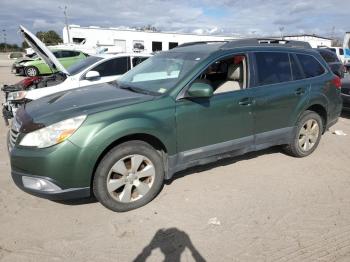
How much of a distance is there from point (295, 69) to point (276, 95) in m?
0.70

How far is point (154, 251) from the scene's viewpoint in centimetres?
319

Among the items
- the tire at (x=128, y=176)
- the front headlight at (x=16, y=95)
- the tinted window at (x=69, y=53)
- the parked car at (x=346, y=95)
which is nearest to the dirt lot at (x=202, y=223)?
the tire at (x=128, y=176)

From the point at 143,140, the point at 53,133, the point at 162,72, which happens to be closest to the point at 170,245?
the point at 143,140

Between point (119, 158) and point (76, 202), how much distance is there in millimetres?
872

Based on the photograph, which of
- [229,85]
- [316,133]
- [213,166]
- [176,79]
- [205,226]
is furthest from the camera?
[316,133]

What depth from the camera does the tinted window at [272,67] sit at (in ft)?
15.7

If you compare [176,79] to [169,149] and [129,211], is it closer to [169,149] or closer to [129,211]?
[169,149]

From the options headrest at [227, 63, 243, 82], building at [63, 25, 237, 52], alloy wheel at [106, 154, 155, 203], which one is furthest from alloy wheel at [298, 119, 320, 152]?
building at [63, 25, 237, 52]

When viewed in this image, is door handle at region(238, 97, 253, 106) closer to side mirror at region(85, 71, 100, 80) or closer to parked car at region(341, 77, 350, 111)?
side mirror at region(85, 71, 100, 80)

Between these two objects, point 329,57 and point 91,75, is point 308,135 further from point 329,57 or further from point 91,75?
point 329,57

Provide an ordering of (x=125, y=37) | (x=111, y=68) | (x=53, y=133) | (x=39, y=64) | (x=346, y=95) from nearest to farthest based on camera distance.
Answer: (x=53, y=133) < (x=111, y=68) < (x=346, y=95) < (x=39, y=64) < (x=125, y=37)

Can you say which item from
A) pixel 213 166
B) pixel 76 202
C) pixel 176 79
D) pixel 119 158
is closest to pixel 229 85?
pixel 176 79

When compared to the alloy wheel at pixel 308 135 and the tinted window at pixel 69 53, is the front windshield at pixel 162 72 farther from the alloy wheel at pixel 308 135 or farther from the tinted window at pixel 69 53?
the tinted window at pixel 69 53

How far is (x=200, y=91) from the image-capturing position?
13.0 ft
